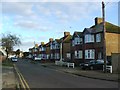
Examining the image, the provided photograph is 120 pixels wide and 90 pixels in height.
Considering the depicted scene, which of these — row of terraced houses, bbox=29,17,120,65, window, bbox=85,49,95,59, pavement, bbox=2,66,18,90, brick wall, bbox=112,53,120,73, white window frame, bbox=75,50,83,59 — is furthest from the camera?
white window frame, bbox=75,50,83,59

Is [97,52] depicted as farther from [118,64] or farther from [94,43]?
[118,64]

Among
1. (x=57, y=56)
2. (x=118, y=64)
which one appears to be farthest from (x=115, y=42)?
(x=57, y=56)

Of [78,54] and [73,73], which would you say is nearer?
[73,73]

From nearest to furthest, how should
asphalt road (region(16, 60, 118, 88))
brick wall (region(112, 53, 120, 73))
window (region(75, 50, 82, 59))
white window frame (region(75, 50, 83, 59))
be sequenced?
asphalt road (region(16, 60, 118, 88)) → brick wall (region(112, 53, 120, 73)) → white window frame (region(75, 50, 83, 59)) → window (region(75, 50, 82, 59))

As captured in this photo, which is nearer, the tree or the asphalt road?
the asphalt road

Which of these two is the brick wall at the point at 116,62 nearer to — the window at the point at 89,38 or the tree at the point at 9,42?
the window at the point at 89,38

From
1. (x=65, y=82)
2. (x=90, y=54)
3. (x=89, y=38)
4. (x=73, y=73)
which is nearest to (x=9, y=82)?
(x=65, y=82)

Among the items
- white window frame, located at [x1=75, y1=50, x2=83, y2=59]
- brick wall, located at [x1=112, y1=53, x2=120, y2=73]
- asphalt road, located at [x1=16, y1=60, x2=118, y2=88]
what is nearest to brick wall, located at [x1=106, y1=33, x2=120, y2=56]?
white window frame, located at [x1=75, y1=50, x2=83, y2=59]

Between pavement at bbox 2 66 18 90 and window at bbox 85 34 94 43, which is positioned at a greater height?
window at bbox 85 34 94 43

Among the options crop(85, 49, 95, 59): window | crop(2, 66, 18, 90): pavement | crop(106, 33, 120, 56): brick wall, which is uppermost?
crop(106, 33, 120, 56): brick wall

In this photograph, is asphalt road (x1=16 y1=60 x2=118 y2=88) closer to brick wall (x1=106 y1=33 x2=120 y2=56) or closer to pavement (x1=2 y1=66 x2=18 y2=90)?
pavement (x1=2 y1=66 x2=18 y2=90)

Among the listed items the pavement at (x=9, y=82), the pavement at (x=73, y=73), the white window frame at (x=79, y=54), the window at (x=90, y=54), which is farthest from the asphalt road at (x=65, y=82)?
the white window frame at (x=79, y=54)

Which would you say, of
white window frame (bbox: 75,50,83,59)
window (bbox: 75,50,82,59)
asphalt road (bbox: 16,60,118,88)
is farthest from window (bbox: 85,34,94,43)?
asphalt road (bbox: 16,60,118,88)

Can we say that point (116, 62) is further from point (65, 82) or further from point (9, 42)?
point (9, 42)
